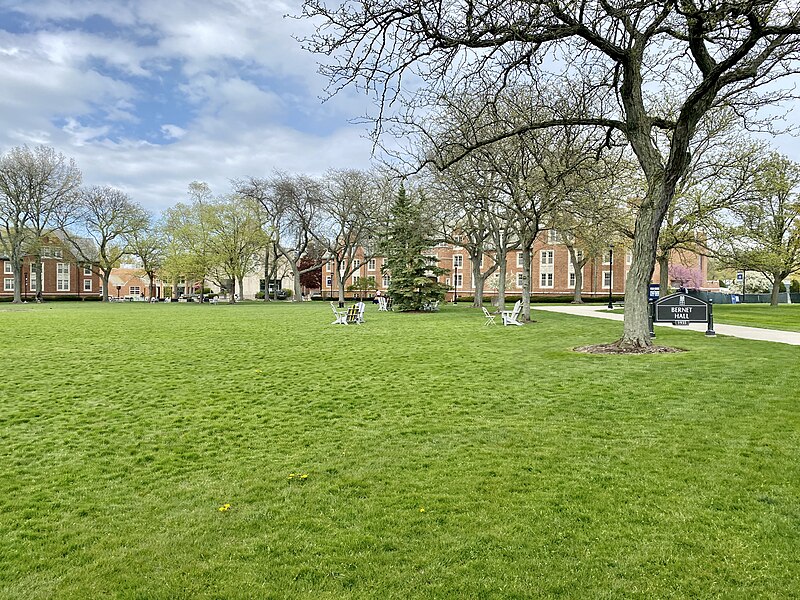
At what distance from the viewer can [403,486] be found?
4.20 m

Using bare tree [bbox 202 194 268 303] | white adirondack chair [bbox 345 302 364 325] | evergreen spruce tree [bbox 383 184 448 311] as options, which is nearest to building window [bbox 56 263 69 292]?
bare tree [bbox 202 194 268 303]

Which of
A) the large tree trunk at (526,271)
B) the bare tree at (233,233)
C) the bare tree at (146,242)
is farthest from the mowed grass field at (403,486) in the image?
the bare tree at (146,242)

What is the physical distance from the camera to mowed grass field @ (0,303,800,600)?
292cm

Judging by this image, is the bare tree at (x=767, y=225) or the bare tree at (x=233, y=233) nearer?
the bare tree at (x=767, y=225)

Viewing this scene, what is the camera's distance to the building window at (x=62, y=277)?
247 feet

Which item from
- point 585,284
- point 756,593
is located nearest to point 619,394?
point 756,593

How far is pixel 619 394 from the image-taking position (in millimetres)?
7574

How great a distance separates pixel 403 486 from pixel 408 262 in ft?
102

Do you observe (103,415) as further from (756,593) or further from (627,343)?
(627,343)

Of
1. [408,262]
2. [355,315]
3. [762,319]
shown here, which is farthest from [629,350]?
[408,262]

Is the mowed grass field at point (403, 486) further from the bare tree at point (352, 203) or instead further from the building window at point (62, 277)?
the building window at point (62, 277)

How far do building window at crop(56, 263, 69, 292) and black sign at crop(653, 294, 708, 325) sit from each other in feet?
262

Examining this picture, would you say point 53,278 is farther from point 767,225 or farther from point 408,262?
point 767,225

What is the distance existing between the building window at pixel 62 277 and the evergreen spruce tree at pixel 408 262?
196 feet
